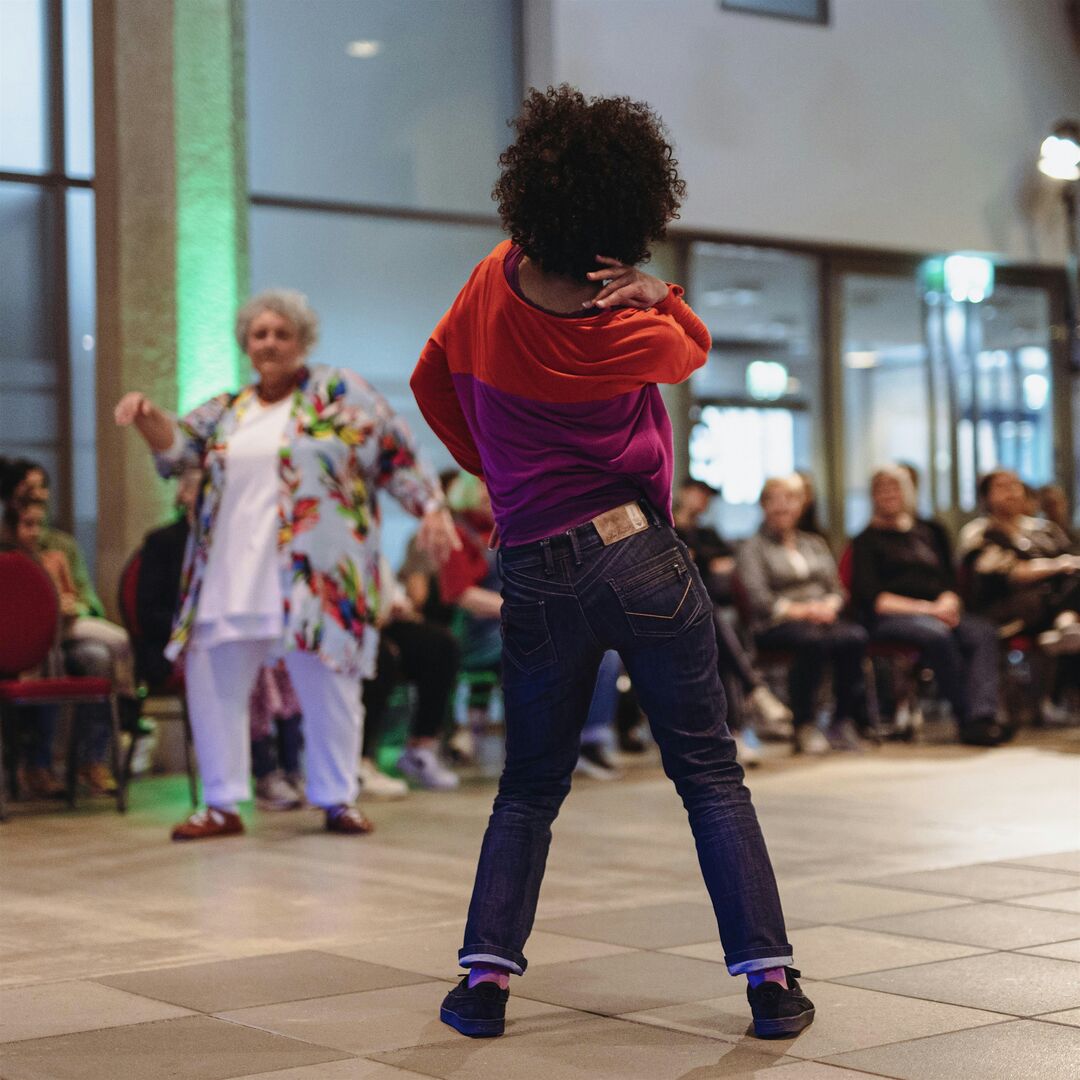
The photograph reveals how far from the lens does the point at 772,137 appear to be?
12211 mm

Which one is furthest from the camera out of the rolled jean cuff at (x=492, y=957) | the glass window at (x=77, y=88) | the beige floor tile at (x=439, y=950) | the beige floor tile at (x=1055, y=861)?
the glass window at (x=77, y=88)

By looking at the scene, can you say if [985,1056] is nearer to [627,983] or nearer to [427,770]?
[627,983]

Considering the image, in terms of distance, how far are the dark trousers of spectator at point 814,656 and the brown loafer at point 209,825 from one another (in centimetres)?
368

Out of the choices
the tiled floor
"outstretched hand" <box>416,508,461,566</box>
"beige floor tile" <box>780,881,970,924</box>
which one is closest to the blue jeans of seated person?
the tiled floor

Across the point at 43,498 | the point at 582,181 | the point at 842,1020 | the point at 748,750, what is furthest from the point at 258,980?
the point at 748,750

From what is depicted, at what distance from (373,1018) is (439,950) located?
0.72 meters

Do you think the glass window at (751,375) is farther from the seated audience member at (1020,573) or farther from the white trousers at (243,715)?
the white trousers at (243,715)

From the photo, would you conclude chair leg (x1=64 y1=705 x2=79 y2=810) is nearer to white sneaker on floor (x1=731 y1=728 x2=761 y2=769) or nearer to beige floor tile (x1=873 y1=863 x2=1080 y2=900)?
white sneaker on floor (x1=731 y1=728 x2=761 y2=769)

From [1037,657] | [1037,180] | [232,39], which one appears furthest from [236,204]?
[1037,180]

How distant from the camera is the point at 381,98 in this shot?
11.0 metres

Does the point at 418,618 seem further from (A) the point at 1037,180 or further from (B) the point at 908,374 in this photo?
(A) the point at 1037,180

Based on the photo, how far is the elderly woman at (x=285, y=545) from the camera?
6.39 meters

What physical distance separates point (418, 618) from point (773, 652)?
2.09 metres

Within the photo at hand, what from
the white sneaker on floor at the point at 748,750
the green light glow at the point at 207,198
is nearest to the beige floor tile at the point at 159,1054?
the white sneaker on floor at the point at 748,750
